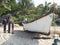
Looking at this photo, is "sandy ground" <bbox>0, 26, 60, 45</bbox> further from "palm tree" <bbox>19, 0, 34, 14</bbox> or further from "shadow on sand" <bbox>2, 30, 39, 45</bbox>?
"palm tree" <bbox>19, 0, 34, 14</bbox>

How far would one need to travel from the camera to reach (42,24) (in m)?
A: 13.4

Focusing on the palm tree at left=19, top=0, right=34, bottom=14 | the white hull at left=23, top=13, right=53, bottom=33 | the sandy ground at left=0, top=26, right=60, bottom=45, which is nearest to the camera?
the sandy ground at left=0, top=26, right=60, bottom=45

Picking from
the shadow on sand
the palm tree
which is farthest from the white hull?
the palm tree

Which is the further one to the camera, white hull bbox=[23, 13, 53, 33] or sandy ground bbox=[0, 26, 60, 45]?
white hull bbox=[23, 13, 53, 33]

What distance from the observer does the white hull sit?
42.9ft

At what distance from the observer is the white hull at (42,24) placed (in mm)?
13078

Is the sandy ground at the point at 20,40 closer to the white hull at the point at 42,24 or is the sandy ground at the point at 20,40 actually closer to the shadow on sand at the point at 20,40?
the shadow on sand at the point at 20,40

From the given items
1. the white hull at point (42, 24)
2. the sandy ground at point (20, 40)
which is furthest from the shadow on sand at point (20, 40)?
the white hull at point (42, 24)

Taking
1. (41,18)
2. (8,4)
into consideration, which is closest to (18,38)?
(41,18)

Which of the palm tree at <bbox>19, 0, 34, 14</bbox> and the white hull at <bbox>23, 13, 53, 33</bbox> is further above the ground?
the palm tree at <bbox>19, 0, 34, 14</bbox>

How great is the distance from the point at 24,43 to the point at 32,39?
781 millimetres

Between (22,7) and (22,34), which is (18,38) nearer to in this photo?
(22,34)

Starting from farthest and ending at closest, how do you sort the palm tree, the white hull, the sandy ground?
the palm tree
the white hull
the sandy ground

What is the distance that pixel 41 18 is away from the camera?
13195 mm
